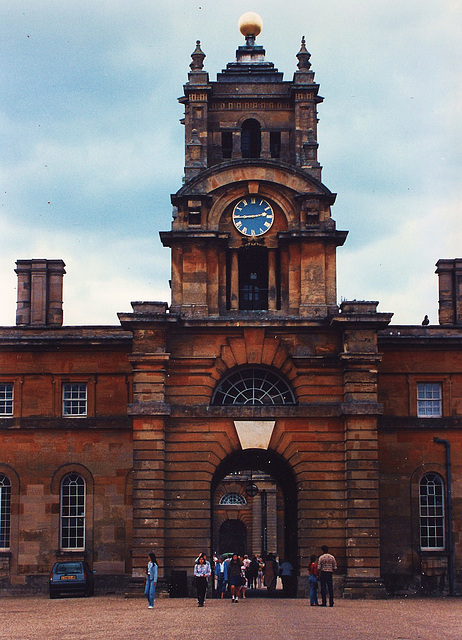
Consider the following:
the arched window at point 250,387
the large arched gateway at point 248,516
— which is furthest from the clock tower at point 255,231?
the large arched gateway at point 248,516

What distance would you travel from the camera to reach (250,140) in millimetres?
42906

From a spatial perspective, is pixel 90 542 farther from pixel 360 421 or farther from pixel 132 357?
pixel 360 421

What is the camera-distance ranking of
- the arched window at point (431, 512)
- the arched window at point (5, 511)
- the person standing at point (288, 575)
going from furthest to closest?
1. the arched window at point (5, 511)
2. the arched window at point (431, 512)
3. the person standing at point (288, 575)

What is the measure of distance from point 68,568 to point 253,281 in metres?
11.8

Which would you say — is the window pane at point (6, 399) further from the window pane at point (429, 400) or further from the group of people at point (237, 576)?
the window pane at point (429, 400)

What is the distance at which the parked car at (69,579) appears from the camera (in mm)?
37062

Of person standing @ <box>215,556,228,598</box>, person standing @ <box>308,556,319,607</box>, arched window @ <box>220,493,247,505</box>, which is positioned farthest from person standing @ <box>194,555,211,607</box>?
arched window @ <box>220,493,247,505</box>

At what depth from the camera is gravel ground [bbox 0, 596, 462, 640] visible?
23.0 meters

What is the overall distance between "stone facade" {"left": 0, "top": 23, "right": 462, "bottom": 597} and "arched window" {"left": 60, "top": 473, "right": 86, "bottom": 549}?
0.08 meters

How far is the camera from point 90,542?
40562mm

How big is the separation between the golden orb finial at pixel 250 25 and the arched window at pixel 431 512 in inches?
717

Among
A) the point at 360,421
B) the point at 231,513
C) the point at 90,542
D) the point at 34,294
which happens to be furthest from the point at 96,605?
the point at 231,513

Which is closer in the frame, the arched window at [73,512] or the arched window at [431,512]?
the arched window at [431,512]

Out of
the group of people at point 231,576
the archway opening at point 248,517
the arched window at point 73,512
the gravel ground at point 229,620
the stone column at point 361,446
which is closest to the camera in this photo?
the gravel ground at point 229,620
